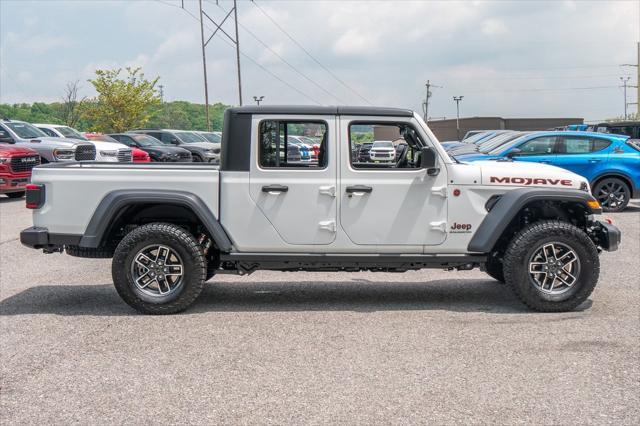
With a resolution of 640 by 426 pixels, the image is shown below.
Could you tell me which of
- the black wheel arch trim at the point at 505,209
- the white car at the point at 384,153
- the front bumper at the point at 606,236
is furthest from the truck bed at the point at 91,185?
the front bumper at the point at 606,236

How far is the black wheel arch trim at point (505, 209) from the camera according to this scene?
658 cm

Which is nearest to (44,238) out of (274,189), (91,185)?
(91,185)

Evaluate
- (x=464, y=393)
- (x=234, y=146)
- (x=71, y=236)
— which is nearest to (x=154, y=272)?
(x=71, y=236)

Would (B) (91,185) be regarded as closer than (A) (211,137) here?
Yes

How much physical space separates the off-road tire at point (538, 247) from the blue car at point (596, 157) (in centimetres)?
837

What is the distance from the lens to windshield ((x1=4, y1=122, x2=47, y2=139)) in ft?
68.7

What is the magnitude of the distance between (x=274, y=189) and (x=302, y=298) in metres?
1.34

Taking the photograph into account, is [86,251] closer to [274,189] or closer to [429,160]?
[274,189]

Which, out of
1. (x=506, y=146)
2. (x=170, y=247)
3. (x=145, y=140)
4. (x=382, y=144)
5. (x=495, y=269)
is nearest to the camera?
(x=170, y=247)

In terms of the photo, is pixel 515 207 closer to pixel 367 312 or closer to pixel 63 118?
pixel 367 312

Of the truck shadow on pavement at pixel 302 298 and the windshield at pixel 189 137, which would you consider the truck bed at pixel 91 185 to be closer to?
the truck shadow on pavement at pixel 302 298

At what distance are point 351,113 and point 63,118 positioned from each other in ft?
223

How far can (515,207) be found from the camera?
6.57 m

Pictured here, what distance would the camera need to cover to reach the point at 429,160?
659 centimetres
